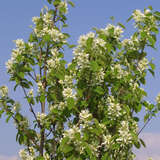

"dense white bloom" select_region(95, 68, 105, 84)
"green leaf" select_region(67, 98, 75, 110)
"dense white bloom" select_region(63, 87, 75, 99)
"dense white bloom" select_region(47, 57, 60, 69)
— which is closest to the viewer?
"green leaf" select_region(67, 98, 75, 110)

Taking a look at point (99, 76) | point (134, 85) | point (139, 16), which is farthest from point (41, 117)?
point (139, 16)

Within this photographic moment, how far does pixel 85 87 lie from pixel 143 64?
62.0 inches

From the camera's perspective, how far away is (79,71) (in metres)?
7.76

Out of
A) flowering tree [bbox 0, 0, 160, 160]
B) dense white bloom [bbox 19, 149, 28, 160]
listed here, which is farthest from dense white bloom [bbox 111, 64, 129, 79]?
dense white bloom [bbox 19, 149, 28, 160]

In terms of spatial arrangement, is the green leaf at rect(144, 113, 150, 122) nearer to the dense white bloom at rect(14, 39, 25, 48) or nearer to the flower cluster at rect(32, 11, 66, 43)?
the flower cluster at rect(32, 11, 66, 43)

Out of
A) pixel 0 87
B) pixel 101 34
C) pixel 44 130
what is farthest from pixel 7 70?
pixel 101 34

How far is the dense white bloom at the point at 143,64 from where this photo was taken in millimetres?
8273

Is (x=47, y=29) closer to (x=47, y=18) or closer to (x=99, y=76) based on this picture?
(x=47, y=18)

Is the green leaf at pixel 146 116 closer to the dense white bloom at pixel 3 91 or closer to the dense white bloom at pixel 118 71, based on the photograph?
the dense white bloom at pixel 118 71


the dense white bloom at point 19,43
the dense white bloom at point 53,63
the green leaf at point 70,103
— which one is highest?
the dense white bloom at point 19,43

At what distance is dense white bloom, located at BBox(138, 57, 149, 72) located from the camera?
8.27 metres

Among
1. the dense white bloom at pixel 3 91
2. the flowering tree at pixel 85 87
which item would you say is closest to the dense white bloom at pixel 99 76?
the flowering tree at pixel 85 87

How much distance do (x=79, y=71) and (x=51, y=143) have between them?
2018 millimetres

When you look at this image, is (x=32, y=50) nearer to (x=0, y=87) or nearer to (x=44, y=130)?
(x=0, y=87)
